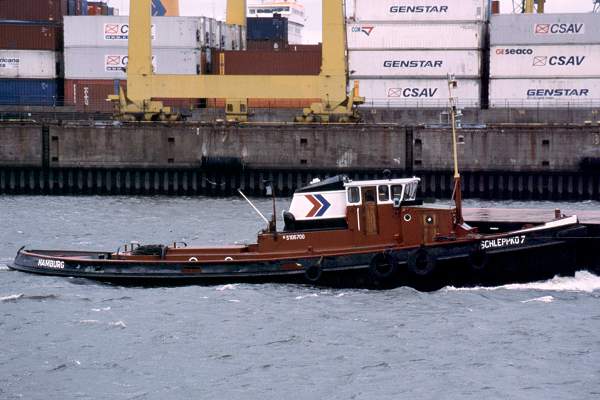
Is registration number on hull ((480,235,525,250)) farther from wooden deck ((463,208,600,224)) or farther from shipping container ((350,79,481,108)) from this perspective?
shipping container ((350,79,481,108))

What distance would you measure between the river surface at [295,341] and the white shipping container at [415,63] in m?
33.6

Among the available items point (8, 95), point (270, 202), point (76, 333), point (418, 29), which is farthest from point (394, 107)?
point (76, 333)

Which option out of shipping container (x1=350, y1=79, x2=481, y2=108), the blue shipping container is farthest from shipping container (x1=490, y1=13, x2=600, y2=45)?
the blue shipping container

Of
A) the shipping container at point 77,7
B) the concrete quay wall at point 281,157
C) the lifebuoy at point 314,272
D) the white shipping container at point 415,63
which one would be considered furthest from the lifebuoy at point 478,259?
the shipping container at point 77,7

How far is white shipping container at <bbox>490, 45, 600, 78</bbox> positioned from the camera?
198 ft

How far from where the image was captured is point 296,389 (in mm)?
20844

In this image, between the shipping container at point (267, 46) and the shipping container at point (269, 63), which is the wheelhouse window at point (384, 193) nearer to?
the shipping container at point (269, 63)

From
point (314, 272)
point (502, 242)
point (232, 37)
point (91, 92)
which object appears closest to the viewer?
point (502, 242)

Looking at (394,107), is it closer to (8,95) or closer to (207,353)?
(8,95)

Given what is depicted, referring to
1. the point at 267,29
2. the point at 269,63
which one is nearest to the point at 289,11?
the point at 267,29

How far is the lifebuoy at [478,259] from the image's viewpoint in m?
27.7

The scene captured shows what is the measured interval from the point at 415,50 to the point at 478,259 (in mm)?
35123

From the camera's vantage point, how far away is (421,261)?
90.9 ft

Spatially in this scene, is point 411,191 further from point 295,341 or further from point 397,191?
point 295,341
